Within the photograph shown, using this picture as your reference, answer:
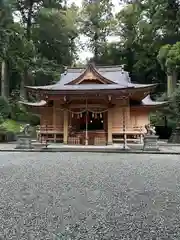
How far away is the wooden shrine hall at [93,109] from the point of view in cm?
1473

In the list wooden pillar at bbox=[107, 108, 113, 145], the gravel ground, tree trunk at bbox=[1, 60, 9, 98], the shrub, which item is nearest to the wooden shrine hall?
wooden pillar at bbox=[107, 108, 113, 145]

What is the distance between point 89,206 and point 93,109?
38.9ft

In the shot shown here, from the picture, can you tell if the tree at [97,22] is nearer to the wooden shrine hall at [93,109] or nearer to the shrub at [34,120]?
the shrub at [34,120]

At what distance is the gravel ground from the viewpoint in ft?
9.39

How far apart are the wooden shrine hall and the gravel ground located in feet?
28.6

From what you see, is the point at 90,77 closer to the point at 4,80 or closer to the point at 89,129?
the point at 89,129

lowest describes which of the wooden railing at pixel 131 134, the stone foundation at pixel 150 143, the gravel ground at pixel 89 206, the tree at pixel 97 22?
the gravel ground at pixel 89 206

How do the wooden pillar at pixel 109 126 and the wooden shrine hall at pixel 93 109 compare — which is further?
the wooden pillar at pixel 109 126

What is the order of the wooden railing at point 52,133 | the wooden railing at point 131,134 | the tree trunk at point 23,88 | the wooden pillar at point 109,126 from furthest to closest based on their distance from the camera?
the tree trunk at point 23,88 < the wooden railing at point 52,133 < the wooden railing at point 131,134 < the wooden pillar at point 109,126

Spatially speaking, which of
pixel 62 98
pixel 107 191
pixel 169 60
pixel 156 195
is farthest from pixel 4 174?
pixel 169 60

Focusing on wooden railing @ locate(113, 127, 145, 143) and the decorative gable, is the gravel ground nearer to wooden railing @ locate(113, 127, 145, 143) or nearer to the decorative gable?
wooden railing @ locate(113, 127, 145, 143)

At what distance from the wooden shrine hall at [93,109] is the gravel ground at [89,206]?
8.71m

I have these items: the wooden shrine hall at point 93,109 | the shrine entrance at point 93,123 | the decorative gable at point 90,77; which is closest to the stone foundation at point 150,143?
the wooden shrine hall at point 93,109

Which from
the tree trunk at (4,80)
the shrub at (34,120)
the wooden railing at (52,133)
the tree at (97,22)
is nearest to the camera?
the wooden railing at (52,133)
